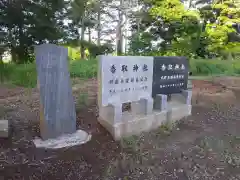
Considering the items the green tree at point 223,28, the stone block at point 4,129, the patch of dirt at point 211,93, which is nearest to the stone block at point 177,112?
the patch of dirt at point 211,93

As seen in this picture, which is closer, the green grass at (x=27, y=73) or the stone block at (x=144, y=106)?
the stone block at (x=144, y=106)

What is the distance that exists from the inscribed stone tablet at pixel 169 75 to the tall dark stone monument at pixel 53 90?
127 cm

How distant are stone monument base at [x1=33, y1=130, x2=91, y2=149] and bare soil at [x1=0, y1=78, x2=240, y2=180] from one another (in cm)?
7

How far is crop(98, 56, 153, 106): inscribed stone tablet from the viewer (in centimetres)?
256

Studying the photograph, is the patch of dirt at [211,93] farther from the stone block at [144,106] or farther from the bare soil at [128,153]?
the stone block at [144,106]

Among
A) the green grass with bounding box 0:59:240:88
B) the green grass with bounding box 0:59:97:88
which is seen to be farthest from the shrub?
the green grass with bounding box 0:59:97:88

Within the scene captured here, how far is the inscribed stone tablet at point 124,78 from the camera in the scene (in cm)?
256

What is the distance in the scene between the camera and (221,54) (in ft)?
36.8

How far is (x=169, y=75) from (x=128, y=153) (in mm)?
1426

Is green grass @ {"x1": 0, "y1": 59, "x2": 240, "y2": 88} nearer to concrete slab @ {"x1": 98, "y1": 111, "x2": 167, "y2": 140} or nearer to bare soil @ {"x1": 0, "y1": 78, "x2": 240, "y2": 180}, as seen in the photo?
bare soil @ {"x1": 0, "y1": 78, "x2": 240, "y2": 180}

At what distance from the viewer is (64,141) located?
2500 mm

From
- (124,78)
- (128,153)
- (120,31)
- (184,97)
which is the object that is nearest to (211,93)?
(184,97)

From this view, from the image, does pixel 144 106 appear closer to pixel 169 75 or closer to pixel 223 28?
pixel 169 75

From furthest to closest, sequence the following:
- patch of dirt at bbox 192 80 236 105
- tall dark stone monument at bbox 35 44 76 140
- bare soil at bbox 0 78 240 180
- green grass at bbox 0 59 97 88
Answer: green grass at bbox 0 59 97 88 → patch of dirt at bbox 192 80 236 105 → tall dark stone monument at bbox 35 44 76 140 → bare soil at bbox 0 78 240 180
